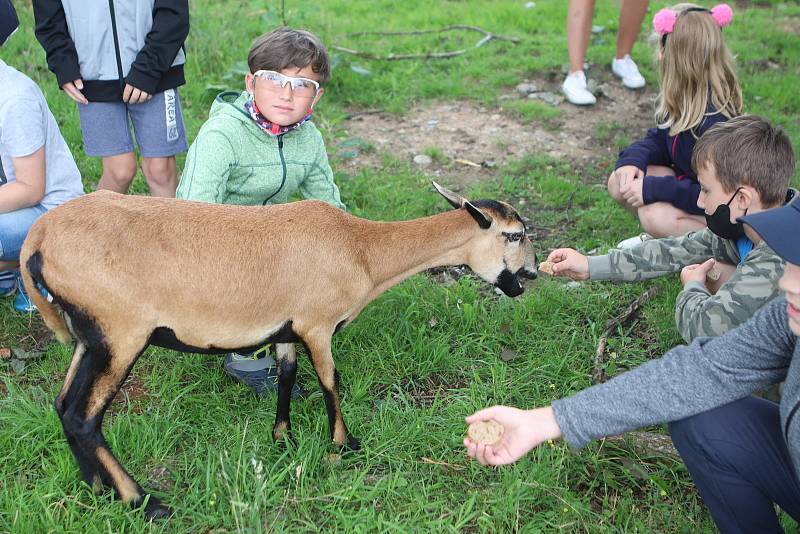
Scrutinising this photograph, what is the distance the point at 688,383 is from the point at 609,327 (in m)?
1.87

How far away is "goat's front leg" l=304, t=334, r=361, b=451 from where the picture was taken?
3516mm

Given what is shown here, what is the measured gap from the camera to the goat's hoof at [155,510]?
3131 millimetres

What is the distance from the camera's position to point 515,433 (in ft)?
8.51

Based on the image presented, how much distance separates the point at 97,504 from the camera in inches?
125

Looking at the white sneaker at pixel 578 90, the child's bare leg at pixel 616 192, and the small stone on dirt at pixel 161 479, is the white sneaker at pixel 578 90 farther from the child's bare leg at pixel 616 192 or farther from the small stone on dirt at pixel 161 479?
the small stone on dirt at pixel 161 479

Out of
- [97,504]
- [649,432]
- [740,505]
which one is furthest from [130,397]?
[740,505]

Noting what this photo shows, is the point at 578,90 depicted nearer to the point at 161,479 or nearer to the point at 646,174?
the point at 646,174

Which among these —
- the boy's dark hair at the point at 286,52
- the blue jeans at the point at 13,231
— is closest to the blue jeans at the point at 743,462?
the boy's dark hair at the point at 286,52

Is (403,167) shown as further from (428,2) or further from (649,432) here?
(428,2)

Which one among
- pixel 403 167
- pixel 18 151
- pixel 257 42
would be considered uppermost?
pixel 257 42

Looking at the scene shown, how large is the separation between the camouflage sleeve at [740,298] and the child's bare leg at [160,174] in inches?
142

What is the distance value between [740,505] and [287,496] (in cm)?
185

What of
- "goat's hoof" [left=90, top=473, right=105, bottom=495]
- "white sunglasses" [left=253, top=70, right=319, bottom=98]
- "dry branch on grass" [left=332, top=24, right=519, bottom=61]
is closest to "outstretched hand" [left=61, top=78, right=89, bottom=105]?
"white sunglasses" [left=253, top=70, right=319, bottom=98]

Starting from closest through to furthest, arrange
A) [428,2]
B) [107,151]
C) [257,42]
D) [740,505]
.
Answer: [740,505] < [257,42] < [107,151] < [428,2]
